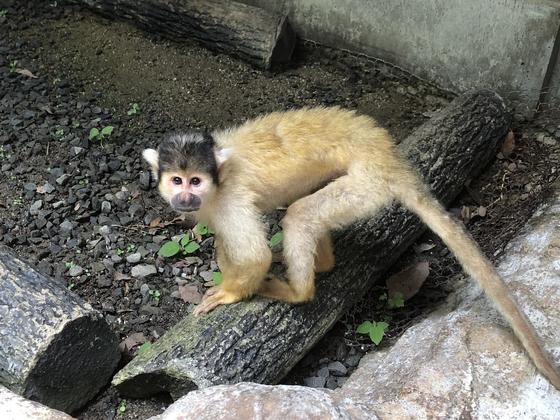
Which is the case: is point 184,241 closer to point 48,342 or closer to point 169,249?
point 169,249

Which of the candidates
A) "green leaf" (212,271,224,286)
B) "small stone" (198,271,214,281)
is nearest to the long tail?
"green leaf" (212,271,224,286)

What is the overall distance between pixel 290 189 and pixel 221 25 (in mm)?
2893

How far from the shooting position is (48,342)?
126 inches

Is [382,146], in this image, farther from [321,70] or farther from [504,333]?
[321,70]

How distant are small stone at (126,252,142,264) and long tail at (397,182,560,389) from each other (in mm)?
1794

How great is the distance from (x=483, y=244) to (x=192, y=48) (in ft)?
11.0

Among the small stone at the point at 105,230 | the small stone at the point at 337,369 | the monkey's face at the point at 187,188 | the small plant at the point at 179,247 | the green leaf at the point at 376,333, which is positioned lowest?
the small stone at the point at 105,230

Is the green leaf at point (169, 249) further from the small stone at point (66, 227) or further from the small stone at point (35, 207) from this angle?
the small stone at point (35, 207)

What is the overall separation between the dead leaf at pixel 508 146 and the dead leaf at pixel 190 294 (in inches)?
100

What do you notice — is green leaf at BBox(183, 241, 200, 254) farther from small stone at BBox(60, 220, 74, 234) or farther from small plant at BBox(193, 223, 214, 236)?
small stone at BBox(60, 220, 74, 234)

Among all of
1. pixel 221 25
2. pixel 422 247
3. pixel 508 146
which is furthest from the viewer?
pixel 221 25

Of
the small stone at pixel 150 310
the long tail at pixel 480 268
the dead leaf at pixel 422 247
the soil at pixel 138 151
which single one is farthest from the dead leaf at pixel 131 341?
the dead leaf at pixel 422 247

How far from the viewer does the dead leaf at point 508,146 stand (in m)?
5.10

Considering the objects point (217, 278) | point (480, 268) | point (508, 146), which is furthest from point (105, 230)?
point (508, 146)
